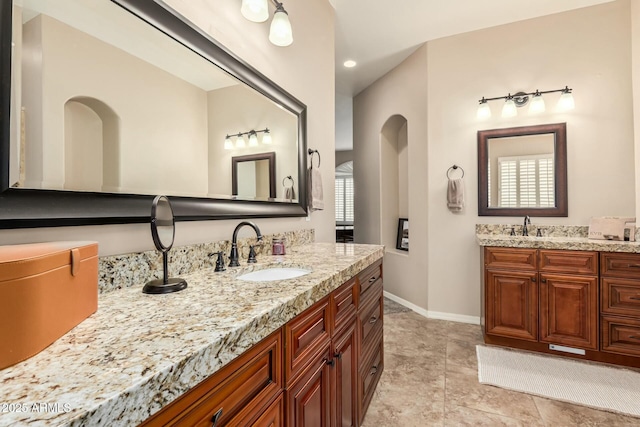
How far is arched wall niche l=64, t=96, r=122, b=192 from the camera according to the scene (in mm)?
868

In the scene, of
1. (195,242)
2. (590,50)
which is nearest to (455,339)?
(195,242)

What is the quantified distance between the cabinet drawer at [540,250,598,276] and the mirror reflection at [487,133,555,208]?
Answer: 67 centimetres

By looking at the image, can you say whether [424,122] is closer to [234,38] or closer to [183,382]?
[234,38]

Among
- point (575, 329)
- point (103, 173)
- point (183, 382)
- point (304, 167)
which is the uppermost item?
point (304, 167)

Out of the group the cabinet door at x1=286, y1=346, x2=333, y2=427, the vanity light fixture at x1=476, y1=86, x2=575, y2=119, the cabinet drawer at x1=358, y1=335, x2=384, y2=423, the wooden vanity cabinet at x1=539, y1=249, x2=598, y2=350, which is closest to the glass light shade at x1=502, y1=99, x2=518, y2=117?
the vanity light fixture at x1=476, y1=86, x2=575, y2=119

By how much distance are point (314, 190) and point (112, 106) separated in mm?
1454

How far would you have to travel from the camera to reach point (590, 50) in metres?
2.67

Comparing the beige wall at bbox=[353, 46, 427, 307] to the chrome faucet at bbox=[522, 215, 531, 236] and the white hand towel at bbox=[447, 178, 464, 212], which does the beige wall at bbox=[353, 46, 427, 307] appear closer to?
the white hand towel at bbox=[447, 178, 464, 212]

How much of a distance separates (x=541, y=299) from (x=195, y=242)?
8.65 feet

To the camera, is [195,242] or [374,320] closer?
[195,242]

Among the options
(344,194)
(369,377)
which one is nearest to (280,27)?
(369,377)

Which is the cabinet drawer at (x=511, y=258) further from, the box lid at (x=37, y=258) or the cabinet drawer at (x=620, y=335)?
the box lid at (x=37, y=258)

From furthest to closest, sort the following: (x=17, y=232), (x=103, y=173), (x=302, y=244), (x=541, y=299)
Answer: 1. (x=541, y=299)
2. (x=302, y=244)
3. (x=103, y=173)
4. (x=17, y=232)

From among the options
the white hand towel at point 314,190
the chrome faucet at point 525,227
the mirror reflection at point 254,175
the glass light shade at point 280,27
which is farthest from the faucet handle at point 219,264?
the chrome faucet at point 525,227
